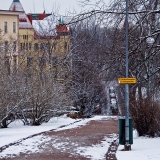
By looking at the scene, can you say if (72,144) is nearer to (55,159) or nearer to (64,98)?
(55,159)

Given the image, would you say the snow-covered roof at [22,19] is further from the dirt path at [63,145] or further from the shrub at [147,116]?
the shrub at [147,116]

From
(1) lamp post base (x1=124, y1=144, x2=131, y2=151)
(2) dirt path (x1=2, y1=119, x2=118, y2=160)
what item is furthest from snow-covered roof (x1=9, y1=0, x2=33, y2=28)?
(1) lamp post base (x1=124, y1=144, x2=131, y2=151)

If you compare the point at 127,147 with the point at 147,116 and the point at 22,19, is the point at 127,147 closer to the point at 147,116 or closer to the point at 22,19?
the point at 147,116

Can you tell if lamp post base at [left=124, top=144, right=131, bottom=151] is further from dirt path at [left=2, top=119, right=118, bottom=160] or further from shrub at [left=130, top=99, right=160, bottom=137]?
shrub at [left=130, top=99, right=160, bottom=137]

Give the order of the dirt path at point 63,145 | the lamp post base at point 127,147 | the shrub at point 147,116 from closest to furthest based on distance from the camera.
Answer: the dirt path at point 63,145
the lamp post base at point 127,147
the shrub at point 147,116

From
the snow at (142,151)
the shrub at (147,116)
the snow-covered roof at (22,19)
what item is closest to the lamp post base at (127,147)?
the snow at (142,151)

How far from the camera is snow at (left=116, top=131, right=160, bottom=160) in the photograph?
1442 cm

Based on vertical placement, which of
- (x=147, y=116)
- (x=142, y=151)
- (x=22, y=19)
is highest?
(x=22, y=19)

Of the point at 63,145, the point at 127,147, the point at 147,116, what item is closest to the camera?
the point at 127,147

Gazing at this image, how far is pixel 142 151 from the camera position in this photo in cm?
1565

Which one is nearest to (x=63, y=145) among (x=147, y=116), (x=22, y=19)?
(x=147, y=116)

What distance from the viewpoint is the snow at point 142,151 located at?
14416 millimetres

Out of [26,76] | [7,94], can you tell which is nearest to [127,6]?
[7,94]

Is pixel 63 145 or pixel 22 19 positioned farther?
pixel 22 19
